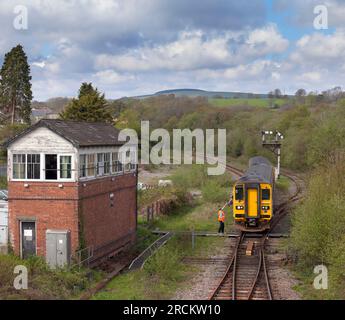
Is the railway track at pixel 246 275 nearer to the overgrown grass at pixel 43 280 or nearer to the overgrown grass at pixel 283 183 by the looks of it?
the overgrown grass at pixel 43 280

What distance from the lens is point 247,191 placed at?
2603 cm

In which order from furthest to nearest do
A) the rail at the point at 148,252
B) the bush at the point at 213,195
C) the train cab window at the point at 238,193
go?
the bush at the point at 213,195, the train cab window at the point at 238,193, the rail at the point at 148,252

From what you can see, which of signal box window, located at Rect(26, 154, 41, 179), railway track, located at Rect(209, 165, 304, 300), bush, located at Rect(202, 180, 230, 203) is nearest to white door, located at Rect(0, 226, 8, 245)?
signal box window, located at Rect(26, 154, 41, 179)

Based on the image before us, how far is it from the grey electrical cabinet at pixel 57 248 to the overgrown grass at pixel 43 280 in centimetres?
34

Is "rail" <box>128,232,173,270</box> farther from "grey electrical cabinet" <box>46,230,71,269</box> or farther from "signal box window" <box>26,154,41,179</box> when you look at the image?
"signal box window" <box>26,154,41,179</box>

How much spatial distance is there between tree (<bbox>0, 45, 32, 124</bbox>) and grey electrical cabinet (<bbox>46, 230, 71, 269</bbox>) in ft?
145

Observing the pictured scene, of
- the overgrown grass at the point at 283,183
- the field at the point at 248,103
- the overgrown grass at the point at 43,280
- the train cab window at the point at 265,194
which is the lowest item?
the overgrown grass at the point at 283,183

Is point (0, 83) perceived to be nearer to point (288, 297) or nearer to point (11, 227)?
point (11, 227)

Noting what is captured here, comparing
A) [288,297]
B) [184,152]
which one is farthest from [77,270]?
[184,152]

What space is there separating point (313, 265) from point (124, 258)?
766 cm

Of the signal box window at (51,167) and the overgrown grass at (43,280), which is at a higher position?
the signal box window at (51,167)

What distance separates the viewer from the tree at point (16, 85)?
198ft

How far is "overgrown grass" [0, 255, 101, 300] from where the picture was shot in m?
15.9

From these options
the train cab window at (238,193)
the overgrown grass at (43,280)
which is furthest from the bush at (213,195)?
the overgrown grass at (43,280)
